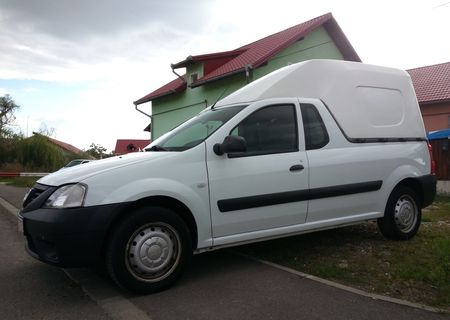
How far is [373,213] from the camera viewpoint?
18.5ft

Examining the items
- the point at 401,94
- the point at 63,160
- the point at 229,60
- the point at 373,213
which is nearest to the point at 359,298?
the point at 373,213

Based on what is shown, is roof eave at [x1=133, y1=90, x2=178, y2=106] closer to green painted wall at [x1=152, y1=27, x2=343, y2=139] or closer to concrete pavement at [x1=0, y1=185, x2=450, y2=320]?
green painted wall at [x1=152, y1=27, x2=343, y2=139]

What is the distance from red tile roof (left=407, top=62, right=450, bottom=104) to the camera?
2291 centimetres

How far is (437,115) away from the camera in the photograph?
75.9ft

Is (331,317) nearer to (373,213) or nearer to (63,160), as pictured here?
(373,213)

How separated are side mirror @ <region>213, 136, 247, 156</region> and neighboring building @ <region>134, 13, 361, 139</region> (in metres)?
11.9

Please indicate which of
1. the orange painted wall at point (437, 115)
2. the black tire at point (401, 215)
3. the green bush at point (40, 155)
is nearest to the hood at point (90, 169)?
the black tire at point (401, 215)

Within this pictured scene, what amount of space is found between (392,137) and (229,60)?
16.7 meters

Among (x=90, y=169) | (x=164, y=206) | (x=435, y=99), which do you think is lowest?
(x=164, y=206)

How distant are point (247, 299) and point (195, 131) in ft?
6.36

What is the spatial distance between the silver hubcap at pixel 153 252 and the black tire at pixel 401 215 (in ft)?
9.75

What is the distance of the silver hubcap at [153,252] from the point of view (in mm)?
4043

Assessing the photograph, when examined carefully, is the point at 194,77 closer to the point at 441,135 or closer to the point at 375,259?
the point at 441,135

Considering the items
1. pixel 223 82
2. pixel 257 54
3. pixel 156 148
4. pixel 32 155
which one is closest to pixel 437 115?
pixel 257 54
